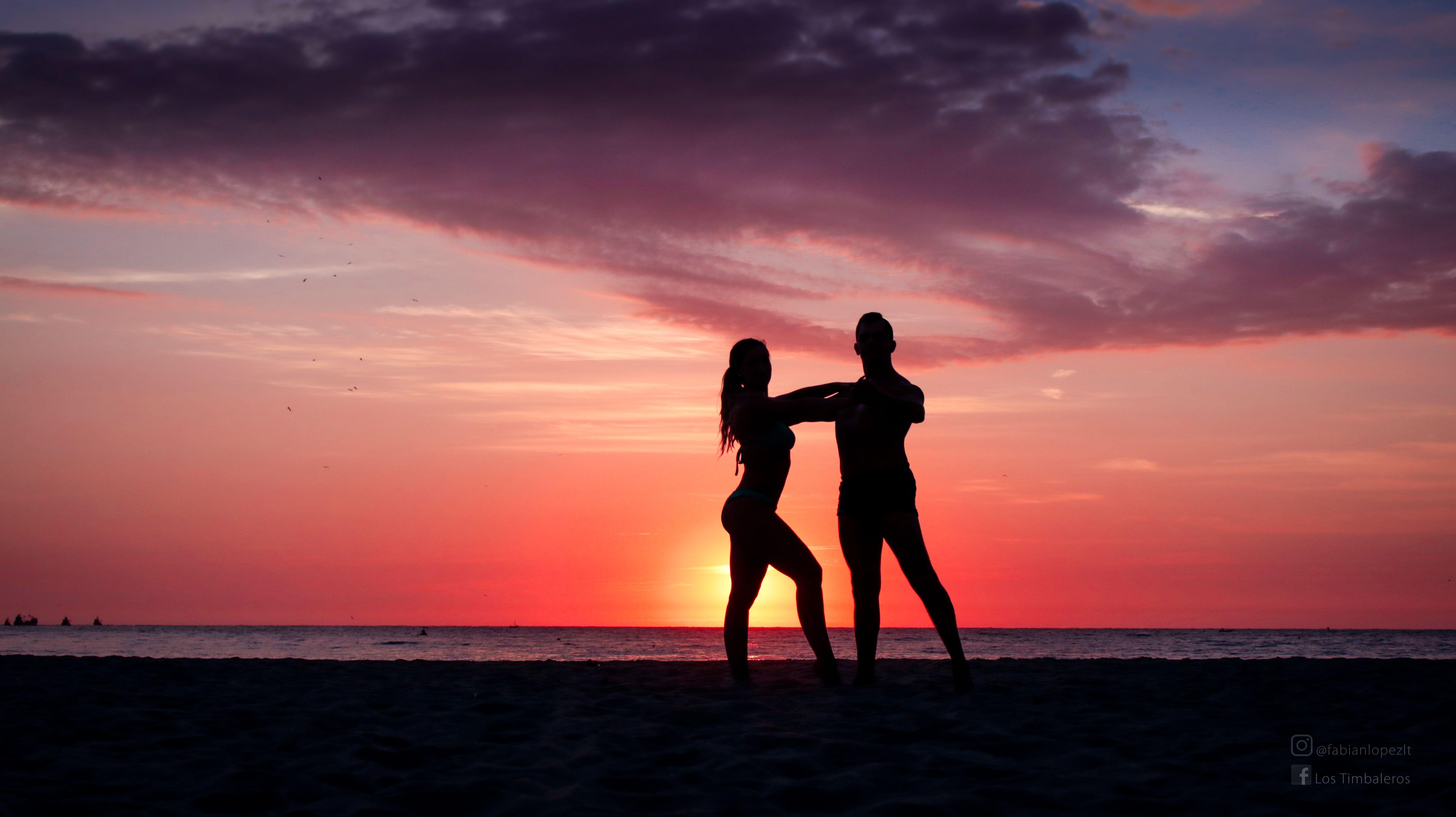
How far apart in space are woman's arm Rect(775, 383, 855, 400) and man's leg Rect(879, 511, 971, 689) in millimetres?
927

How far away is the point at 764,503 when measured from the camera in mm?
6340

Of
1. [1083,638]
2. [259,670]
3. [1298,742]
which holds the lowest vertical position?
[1083,638]

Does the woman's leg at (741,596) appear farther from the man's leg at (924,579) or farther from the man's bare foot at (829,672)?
the man's leg at (924,579)

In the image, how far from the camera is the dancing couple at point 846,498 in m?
5.98

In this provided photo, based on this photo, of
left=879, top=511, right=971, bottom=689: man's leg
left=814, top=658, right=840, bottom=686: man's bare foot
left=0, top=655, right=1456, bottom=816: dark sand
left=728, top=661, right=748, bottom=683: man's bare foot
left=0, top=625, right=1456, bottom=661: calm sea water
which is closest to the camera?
left=0, top=655, right=1456, bottom=816: dark sand

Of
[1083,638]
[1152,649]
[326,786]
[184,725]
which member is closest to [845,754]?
[326,786]

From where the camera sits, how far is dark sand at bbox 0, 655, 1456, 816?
3.31m

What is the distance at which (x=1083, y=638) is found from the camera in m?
67.5

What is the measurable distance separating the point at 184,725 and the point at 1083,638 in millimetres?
70978

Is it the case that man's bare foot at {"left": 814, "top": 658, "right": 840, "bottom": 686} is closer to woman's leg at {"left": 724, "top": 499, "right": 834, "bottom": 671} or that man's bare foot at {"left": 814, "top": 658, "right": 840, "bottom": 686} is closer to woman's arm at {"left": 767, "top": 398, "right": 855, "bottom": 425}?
woman's leg at {"left": 724, "top": 499, "right": 834, "bottom": 671}

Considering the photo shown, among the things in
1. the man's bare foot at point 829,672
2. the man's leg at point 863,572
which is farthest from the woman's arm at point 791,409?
the man's bare foot at point 829,672

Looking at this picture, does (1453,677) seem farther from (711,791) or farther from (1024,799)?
(711,791)

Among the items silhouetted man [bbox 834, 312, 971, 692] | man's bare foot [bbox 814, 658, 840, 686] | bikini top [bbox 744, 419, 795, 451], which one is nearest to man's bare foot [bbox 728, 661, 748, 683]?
man's bare foot [bbox 814, 658, 840, 686]

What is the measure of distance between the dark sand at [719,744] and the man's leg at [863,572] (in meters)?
0.37
